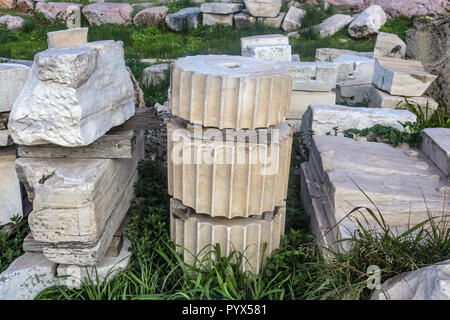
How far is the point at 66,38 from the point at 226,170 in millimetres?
5468

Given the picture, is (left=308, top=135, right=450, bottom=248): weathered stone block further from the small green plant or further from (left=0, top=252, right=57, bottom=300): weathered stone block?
the small green plant

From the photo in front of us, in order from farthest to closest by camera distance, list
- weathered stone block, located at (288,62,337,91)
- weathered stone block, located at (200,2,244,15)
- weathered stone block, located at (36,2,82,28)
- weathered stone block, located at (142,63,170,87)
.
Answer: weathered stone block, located at (36,2,82,28)
weathered stone block, located at (200,2,244,15)
weathered stone block, located at (142,63,170,87)
weathered stone block, located at (288,62,337,91)

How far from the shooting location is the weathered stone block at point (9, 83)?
3.54 meters

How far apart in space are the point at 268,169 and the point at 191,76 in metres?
0.75

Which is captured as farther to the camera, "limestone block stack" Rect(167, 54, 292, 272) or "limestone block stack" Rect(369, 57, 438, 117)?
"limestone block stack" Rect(369, 57, 438, 117)

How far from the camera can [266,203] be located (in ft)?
10.0

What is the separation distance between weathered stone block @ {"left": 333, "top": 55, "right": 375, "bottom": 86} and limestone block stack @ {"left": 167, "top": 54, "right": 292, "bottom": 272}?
3978mm

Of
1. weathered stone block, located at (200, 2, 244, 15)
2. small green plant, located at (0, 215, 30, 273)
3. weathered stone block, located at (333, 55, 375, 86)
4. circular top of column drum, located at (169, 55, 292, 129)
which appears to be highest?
weathered stone block, located at (200, 2, 244, 15)

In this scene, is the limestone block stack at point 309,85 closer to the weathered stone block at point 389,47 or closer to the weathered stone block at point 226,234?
the weathered stone block at point 389,47

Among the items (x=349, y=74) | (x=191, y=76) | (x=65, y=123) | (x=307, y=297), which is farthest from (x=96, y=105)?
(x=349, y=74)

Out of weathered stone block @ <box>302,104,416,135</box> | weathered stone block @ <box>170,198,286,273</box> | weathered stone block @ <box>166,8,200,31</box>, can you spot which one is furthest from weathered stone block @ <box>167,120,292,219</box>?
weathered stone block @ <box>166,8,200,31</box>

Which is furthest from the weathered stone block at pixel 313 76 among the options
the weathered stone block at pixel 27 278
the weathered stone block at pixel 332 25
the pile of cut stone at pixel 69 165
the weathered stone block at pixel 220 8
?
the weathered stone block at pixel 220 8

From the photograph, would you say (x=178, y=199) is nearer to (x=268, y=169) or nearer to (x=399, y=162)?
(x=268, y=169)

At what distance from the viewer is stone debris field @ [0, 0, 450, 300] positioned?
2820mm
